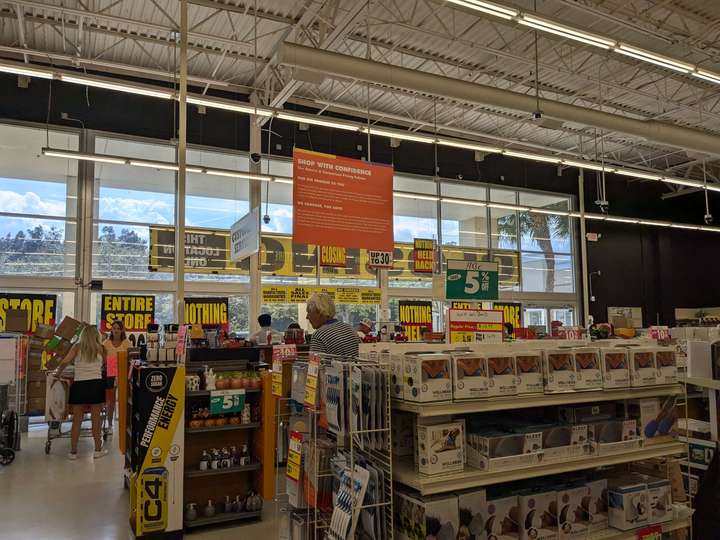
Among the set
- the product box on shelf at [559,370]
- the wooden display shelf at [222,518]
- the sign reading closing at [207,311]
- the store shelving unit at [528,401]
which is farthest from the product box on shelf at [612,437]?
the sign reading closing at [207,311]

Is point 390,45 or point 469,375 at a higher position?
point 390,45

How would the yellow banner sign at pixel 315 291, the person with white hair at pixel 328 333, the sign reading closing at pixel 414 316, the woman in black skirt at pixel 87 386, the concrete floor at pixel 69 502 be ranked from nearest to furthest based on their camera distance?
the person with white hair at pixel 328 333 → the concrete floor at pixel 69 502 → the woman in black skirt at pixel 87 386 → the yellow banner sign at pixel 315 291 → the sign reading closing at pixel 414 316

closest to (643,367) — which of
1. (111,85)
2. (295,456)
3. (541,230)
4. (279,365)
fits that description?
(295,456)

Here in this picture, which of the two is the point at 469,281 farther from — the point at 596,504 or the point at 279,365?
the point at 596,504

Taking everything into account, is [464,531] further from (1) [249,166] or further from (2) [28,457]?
(1) [249,166]

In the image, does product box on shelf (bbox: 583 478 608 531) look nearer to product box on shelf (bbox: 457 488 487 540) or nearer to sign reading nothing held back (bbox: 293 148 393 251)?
product box on shelf (bbox: 457 488 487 540)

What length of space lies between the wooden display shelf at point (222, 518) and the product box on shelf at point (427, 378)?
2801 mm

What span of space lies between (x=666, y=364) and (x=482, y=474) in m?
1.61

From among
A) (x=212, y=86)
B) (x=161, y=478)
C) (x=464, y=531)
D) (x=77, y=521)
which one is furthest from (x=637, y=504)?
(x=212, y=86)

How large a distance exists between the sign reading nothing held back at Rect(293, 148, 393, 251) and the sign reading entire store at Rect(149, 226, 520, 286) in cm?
343

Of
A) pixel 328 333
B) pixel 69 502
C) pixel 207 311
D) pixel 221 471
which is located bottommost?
pixel 69 502

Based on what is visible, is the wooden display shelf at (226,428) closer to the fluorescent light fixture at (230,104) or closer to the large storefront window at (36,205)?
the fluorescent light fixture at (230,104)

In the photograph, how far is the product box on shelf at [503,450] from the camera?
3.02 meters

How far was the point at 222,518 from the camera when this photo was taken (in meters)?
4.88
